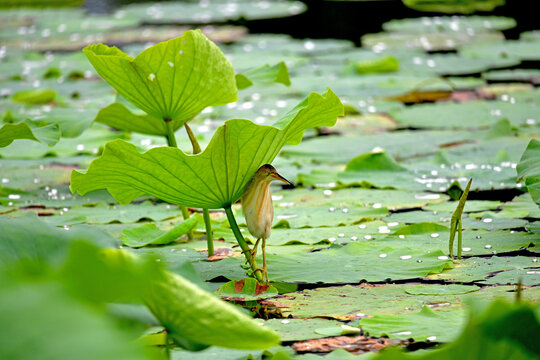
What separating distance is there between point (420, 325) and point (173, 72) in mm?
652

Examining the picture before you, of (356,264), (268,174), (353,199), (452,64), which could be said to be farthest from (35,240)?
(452,64)

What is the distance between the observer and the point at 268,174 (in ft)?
4.14

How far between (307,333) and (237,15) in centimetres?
551

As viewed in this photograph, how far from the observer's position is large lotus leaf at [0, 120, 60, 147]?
1430 millimetres

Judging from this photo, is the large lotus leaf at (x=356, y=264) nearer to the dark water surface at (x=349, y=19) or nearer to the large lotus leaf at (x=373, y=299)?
the large lotus leaf at (x=373, y=299)

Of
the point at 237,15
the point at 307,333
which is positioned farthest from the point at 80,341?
the point at 237,15

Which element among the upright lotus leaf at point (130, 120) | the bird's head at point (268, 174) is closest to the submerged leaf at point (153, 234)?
the upright lotus leaf at point (130, 120)

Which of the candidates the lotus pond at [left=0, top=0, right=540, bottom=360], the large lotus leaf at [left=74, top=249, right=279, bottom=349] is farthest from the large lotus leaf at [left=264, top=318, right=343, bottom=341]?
the large lotus leaf at [left=74, top=249, right=279, bottom=349]

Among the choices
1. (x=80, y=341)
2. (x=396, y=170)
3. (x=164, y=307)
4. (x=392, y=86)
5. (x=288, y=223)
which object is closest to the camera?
(x=80, y=341)

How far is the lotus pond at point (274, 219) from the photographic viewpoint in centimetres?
65

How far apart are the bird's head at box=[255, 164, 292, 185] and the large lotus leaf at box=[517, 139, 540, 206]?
0.51m

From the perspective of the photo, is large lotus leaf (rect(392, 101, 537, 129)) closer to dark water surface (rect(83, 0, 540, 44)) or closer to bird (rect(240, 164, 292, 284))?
bird (rect(240, 164, 292, 284))

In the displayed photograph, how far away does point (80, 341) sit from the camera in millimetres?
477

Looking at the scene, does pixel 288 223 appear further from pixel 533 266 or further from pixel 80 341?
pixel 80 341
